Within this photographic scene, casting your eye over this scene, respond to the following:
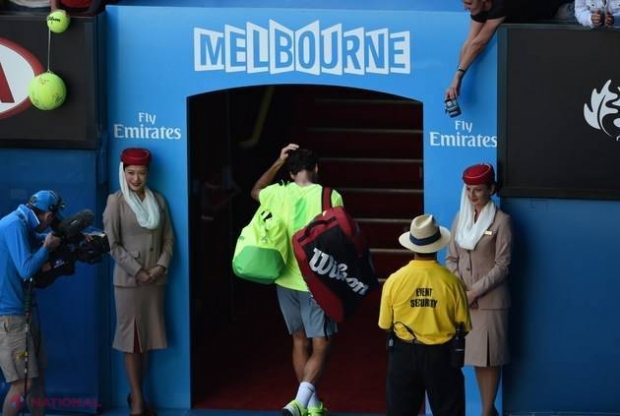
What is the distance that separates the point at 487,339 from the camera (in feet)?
34.2

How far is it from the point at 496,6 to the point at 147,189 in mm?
2784

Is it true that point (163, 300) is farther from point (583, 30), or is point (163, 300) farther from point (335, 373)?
point (583, 30)

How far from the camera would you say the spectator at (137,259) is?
10.7 m

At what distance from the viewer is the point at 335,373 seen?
39.3ft

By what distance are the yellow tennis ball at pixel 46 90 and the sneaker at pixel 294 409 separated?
2.66 m

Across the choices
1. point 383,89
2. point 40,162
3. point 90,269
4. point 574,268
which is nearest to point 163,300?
point 90,269

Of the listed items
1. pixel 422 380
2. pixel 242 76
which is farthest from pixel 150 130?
pixel 422 380

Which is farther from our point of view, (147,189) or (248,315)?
(248,315)

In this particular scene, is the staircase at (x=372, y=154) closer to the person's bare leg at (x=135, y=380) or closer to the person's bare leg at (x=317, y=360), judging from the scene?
the person's bare leg at (x=317, y=360)

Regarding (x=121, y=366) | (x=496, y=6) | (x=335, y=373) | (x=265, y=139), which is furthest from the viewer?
(x=265, y=139)

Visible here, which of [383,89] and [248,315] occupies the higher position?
[383,89]

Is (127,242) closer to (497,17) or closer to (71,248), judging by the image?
(71,248)

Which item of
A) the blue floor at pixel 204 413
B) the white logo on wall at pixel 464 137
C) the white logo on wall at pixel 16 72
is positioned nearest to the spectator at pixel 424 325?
the white logo on wall at pixel 464 137

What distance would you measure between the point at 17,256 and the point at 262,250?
164 centimetres
